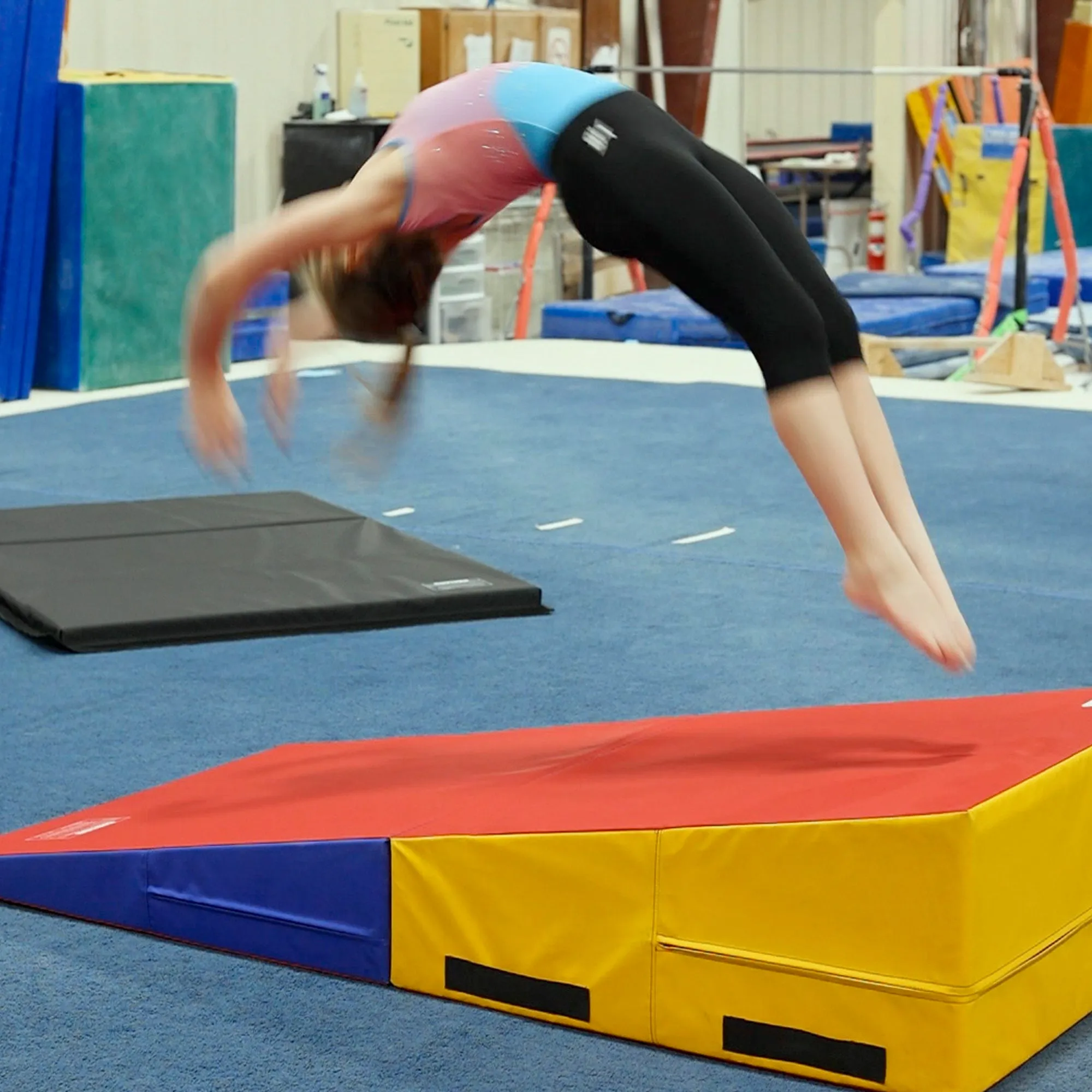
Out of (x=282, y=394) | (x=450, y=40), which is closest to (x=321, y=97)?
(x=450, y=40)

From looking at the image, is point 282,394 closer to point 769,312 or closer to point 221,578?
point 769,312

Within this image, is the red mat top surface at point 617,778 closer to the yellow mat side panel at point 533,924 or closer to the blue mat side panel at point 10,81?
the yellow mat side panel at point 533,924

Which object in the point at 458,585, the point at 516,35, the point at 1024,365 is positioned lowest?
the point at 458,585

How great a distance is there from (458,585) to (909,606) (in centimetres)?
158

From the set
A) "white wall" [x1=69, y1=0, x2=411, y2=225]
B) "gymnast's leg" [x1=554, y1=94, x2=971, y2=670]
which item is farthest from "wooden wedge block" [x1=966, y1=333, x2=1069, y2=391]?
"gymnast's leg" [x1=554, y1=94, x2=971, y2=670]

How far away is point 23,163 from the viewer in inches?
250

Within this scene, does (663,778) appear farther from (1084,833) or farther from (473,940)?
(1084,833)

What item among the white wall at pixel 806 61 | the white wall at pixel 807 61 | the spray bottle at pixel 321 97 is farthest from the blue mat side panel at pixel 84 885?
the white wall at pixel 806 61

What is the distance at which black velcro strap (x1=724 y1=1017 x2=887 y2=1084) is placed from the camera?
5.50ft

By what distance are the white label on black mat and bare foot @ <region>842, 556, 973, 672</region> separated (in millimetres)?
1469

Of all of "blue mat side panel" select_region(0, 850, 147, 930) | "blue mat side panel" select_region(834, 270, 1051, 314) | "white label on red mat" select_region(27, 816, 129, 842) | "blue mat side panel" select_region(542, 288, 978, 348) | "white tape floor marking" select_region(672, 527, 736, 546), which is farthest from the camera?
"blue mat side panel" select_region(834, 270, 1051, 314)

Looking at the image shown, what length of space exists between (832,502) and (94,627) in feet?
5.28

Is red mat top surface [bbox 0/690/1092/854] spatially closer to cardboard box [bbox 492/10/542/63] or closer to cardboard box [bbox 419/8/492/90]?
cardboard box [bbox 419/8/492/90]

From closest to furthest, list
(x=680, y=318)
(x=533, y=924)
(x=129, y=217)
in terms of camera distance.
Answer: (x=533, y=924), (x=129, y=217), (x=680, y=318)
